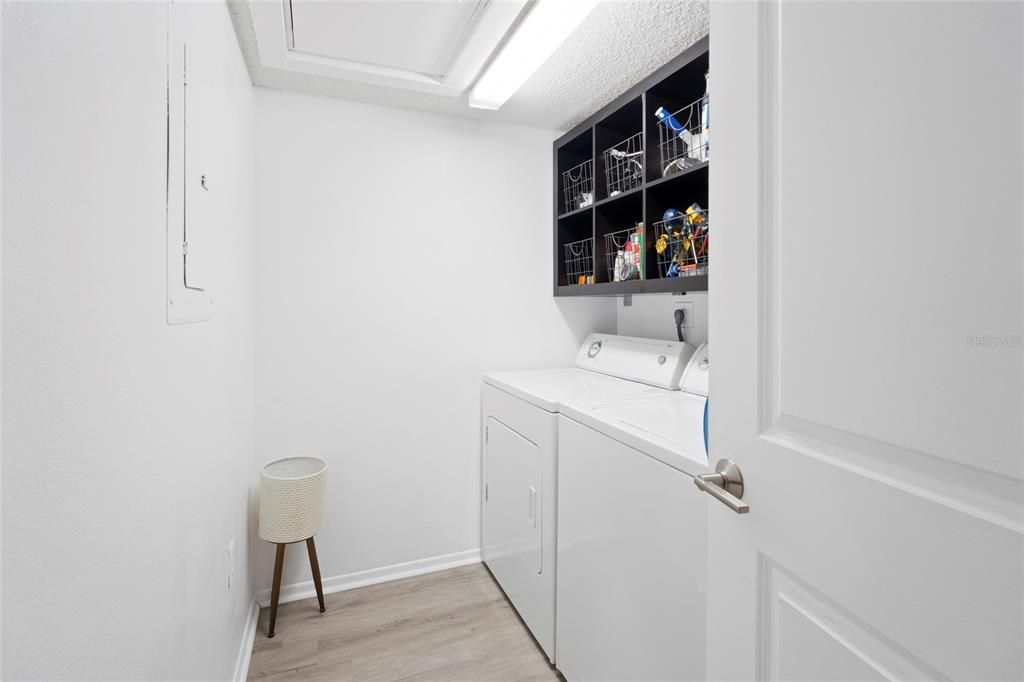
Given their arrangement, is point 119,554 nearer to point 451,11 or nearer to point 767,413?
point 767,413

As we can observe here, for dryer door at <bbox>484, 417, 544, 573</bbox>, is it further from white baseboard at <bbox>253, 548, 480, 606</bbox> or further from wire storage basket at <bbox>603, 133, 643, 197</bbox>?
wire storage basket at <bbox>603, 133, 643, 197</bbox>

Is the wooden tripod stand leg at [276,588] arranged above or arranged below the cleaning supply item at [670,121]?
below

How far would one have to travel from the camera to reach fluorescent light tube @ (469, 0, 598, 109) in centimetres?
156

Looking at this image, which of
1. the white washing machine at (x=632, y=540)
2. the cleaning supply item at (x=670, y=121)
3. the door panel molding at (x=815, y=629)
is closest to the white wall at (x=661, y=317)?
the white washing machine at (x=632, y=540)

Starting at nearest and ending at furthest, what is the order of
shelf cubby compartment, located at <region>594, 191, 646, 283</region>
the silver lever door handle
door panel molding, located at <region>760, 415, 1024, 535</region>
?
door panel molding, located at <region>760, 415, 1024, 535</region>
the silver lever door handle
shelf cubby compartment, located at <region>594, 191, 646, 283</region>

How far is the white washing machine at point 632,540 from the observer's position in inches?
44.5

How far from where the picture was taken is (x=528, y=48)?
176cm

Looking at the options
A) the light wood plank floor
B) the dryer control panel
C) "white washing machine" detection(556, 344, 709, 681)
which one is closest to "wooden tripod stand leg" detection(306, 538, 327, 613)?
the light wood plank floor

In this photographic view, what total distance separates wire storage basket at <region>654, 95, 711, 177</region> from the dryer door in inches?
45.4

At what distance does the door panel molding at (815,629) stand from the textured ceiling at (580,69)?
1.62 m

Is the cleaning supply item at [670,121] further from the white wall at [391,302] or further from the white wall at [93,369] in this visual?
the white wall at [93,369]

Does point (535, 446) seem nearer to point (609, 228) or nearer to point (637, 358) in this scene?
point (637, 358)

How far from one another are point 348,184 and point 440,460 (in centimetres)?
137

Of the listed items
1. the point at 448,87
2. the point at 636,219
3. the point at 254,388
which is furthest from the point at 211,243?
the point at 636,219
